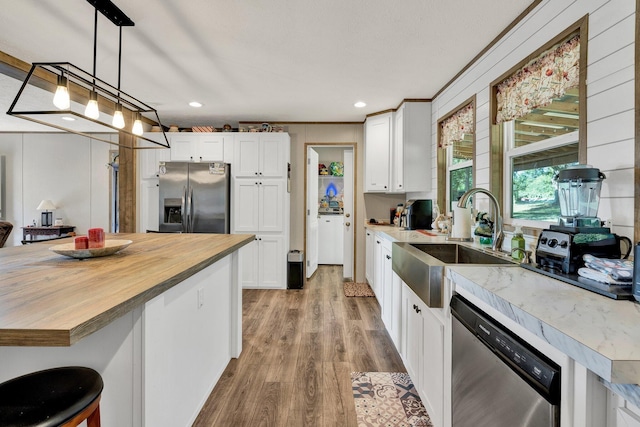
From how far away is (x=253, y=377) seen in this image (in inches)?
84.5

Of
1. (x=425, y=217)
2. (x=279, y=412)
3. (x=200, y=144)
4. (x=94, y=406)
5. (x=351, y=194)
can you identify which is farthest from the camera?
A: (x=351, y=194)

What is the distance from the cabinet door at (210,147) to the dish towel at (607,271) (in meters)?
4.18

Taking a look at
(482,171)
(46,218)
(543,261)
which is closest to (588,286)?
(543,261)

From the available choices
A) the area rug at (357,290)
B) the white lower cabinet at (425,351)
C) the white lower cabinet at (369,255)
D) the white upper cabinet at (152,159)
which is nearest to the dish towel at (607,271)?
the white lower cabinet at (425,351)

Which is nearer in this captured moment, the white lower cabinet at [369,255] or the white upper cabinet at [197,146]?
the white lower cabinet at [369,255]

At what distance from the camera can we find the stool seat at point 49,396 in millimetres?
819

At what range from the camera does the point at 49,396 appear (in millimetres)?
902

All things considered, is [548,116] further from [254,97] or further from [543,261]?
[254,97]

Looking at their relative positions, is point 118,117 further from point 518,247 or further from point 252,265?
point 252,265

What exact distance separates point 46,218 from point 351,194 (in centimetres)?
538

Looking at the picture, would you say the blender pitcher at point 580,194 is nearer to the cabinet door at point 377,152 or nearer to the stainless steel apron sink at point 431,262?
the stainless steel apron sink at point 431,262

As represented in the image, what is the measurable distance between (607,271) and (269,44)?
2462 mm

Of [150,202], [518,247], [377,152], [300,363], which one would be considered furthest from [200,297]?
[150,202]

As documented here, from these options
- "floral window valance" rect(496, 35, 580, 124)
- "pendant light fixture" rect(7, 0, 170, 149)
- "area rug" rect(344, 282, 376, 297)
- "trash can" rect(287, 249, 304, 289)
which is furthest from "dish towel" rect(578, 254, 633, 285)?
"trash can" rect(287, 249, 304, 289)
